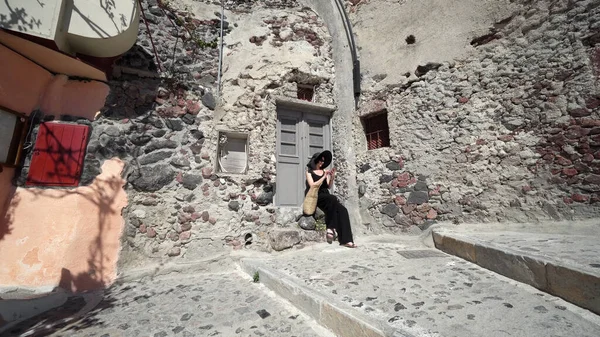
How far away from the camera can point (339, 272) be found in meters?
2.71

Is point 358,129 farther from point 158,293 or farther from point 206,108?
point 158,293

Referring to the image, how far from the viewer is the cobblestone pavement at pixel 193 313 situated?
2016 millimetres

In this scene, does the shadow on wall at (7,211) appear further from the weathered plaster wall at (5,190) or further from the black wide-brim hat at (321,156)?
the black wide-brim hat at (321,156)

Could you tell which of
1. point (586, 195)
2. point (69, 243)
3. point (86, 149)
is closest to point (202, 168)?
point (86, 149)

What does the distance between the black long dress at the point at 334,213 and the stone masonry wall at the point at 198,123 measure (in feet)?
1.23

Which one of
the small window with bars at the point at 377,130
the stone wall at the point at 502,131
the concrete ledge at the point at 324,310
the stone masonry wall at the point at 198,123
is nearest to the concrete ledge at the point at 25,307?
the stone masonry wall at the point at 198,123

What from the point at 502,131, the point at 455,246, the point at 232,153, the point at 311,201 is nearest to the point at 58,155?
the point at 232,153

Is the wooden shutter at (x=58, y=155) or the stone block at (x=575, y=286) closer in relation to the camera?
the stone block at (x=575, y=286)

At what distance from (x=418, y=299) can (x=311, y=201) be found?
2.46 metres

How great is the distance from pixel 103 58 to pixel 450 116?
16.6 ft

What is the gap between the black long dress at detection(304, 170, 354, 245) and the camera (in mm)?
4066

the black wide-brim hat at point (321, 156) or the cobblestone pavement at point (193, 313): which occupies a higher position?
the black wide-brim hat at point (321, 156)

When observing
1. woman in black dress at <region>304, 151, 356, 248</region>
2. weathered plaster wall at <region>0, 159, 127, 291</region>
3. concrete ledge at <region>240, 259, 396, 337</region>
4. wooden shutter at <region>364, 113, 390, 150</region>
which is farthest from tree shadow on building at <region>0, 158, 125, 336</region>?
wooden shutter at <region>364, 113, 390, 150</region>

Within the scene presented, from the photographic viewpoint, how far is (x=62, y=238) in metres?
2.96
